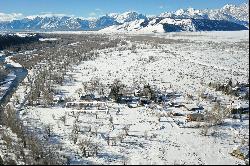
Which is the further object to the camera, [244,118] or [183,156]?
[244,118]

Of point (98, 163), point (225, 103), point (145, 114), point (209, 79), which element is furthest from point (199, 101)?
point (98, 163)

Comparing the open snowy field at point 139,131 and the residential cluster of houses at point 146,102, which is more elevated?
the residential cluster of houses at point 146,102

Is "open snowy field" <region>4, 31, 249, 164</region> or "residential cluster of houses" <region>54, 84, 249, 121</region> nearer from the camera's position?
"open snowy field" <region>4, 31, 249, 164</region>

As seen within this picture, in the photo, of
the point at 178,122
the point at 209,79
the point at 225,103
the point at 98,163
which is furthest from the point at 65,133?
the point at 209,79

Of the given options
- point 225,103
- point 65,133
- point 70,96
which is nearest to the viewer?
point 65,133

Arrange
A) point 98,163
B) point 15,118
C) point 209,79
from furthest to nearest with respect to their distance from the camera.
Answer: point 209,79 → point 15,118 → point 98,163

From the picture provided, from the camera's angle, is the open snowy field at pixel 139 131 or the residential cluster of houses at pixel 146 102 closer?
the open snowy field at pixel 139 131

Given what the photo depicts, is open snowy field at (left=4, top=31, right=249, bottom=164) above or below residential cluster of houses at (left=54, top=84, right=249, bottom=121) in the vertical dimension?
below

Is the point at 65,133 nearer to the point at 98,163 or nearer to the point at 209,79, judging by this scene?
the point at 98,163

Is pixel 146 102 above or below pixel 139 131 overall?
above

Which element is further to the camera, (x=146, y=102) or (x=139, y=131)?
(x=146, y=102)
